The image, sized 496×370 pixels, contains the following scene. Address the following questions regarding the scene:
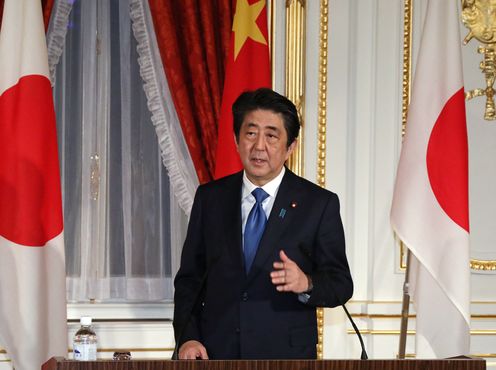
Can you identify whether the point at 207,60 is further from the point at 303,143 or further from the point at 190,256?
the point at 190,256

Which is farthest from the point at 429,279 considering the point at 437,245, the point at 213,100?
the point at 213,100

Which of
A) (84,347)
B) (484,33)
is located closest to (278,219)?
(84,347)

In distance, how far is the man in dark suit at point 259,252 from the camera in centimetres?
283

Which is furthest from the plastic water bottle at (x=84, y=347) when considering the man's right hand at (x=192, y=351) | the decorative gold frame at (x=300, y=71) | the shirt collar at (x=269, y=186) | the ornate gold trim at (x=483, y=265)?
the ornate gold trim at (x=483, y=265)

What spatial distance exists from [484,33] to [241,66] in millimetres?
1265

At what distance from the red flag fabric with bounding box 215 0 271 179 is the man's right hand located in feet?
4.99

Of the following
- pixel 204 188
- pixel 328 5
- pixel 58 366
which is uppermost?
pixel 328 5

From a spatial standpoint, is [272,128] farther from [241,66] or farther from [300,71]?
[300,71]

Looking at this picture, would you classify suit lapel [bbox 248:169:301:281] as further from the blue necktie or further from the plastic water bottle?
the plastic water bottle

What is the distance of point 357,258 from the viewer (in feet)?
14.9

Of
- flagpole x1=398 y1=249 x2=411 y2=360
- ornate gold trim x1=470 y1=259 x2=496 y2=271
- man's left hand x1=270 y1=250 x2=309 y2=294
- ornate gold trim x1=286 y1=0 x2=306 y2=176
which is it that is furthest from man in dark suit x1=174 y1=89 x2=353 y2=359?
ornate gold trim x1=470 y1=259 x2=496 y2=271

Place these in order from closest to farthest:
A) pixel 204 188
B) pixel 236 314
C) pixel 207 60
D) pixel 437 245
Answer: pixel 236 314
pixel 204 188
pixel 437 245
pixel 207 60

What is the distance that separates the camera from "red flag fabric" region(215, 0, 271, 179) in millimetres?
4188

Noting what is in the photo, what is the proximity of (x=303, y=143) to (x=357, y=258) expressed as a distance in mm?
630
